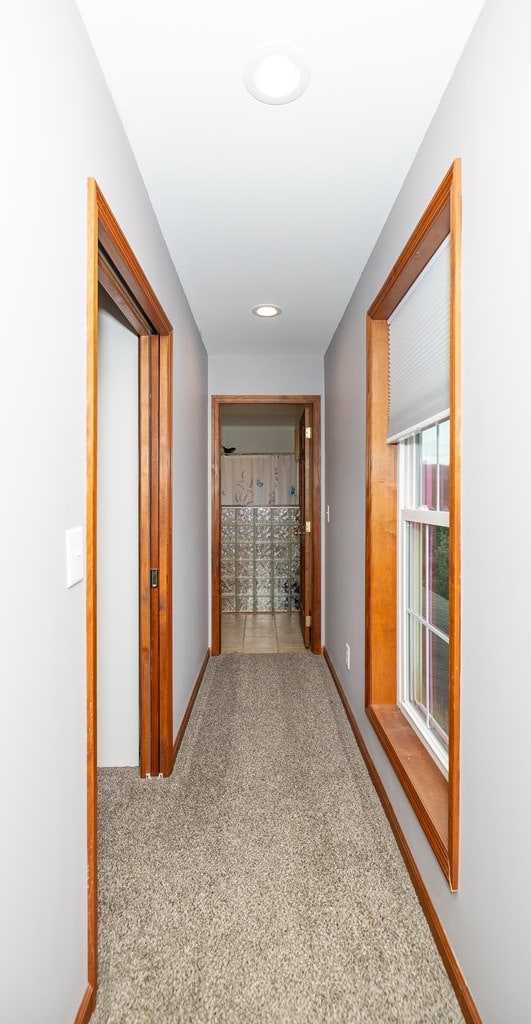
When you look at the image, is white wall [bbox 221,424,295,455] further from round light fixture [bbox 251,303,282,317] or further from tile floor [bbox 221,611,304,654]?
round light fixture [bbox 251,303,282,317]

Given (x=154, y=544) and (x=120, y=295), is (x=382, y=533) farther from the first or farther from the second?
(x=120, y=295)

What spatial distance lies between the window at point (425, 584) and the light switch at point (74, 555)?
1091 mm

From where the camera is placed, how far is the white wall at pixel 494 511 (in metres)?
0.94

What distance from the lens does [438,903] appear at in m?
1.39

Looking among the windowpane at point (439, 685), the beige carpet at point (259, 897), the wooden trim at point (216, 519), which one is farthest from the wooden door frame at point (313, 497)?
the windowpane at point (439, 685)

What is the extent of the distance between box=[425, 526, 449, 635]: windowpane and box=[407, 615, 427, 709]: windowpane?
17 cm

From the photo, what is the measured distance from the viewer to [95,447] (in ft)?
4.06

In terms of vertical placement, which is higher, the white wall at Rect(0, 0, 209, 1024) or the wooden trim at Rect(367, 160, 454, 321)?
the wooden trim at Rect(367, 160, 454, 321)

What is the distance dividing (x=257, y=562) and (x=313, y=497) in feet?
6.20

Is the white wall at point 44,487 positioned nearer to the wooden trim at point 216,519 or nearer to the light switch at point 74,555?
the light switch at point 74,555

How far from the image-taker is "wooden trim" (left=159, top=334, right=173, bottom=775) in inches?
87.7

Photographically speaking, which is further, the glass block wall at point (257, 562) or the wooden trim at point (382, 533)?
the glass block wall at point (257, 562)

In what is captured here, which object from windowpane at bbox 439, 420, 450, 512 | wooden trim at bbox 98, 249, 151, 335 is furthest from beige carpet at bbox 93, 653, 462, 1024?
wooden trim at bbox 98, 249, 151, 335

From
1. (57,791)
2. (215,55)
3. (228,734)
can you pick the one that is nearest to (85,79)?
(215,55)
